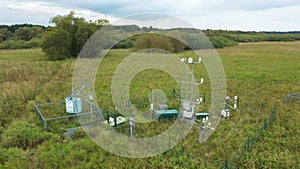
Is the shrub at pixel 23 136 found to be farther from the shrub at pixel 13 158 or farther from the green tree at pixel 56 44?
the green tree at pixel 56 44

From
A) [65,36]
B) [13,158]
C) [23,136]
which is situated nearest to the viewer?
[13,158]

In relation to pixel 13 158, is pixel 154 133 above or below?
above

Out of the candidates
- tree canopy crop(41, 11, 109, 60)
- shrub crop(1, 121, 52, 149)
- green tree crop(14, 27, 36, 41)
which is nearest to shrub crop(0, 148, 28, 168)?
shrub crop(1, 121, 52, 149)

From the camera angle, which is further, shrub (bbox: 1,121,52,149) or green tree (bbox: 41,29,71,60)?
green tree (bbox: 41,29,71,60)

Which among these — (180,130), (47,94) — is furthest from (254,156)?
(47,94)

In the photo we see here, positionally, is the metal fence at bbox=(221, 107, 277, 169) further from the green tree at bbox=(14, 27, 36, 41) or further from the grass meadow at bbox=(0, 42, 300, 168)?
the green tree at bbox=(14, 27, 36, 41)

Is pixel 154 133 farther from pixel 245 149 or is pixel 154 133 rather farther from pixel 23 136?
pixel 23 136

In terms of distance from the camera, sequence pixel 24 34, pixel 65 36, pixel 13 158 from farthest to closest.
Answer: pixel 24 34 < pixel 65 36 < pixel 13 158

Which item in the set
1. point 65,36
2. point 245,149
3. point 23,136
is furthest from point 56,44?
point 245,149

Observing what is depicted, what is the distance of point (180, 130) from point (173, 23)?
3.07 m

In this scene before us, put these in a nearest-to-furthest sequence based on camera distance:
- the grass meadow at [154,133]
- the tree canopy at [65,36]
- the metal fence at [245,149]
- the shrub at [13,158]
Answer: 1. the metal fence at [245,149]
2. the shrub at [13,158]
3. the grass meadow at [154,133]
4. the tree canopy at [65,36]

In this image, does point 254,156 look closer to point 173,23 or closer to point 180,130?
point 180,130

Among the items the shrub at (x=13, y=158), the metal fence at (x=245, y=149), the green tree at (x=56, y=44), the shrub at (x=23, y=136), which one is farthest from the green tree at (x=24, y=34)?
the metal fence at (x=245, y=149)

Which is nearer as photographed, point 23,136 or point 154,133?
point 23,136
